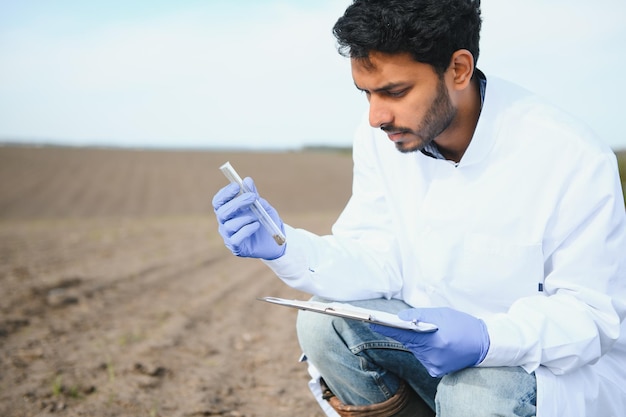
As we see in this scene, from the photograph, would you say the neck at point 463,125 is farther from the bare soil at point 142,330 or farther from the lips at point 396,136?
the bare soil at point 142,330

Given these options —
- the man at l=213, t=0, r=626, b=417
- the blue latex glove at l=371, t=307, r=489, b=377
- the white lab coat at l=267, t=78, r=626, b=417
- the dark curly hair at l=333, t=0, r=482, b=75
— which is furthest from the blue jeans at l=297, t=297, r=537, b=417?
the dark curly hair at l=333, t=0, r=482, b=75

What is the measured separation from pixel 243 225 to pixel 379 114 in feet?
1.84

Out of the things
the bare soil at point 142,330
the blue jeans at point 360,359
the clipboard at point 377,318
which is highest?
the clipboard at point 377,318

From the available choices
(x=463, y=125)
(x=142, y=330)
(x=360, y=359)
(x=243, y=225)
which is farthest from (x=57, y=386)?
(x=463, y=125)

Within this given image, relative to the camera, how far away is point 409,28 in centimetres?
193

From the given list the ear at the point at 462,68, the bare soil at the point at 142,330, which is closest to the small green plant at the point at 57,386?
the bare soil at the point at 142,330

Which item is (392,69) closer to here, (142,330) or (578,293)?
(578,293)

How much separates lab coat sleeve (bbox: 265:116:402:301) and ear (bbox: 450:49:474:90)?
38 centimetres

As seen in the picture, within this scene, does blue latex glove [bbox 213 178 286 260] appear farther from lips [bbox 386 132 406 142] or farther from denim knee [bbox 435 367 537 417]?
denim knee [bbox 435 367 537 417]

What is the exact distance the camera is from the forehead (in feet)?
6.47

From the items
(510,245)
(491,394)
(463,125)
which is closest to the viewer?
(491,394)

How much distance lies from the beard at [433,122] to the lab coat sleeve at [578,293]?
44cm

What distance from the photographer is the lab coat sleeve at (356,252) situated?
6.82ft

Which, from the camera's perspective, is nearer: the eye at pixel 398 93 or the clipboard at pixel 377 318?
the clipboard at pixel 377 318
